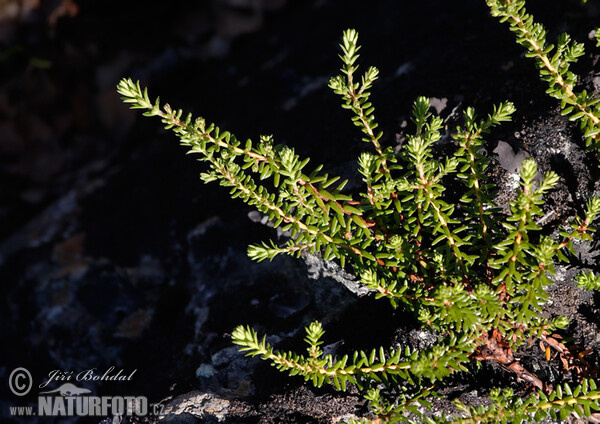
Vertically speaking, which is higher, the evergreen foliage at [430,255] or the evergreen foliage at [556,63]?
the evergreen foliage at [556,63]

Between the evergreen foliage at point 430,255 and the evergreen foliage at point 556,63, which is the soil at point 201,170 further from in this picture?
the evergreen foliage at point 556,63

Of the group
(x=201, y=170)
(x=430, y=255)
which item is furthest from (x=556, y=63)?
(x=201, y=170)

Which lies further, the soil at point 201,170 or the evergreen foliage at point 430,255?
the soil at point 201,170

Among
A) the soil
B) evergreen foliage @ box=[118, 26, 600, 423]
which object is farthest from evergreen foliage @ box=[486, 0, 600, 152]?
the soil

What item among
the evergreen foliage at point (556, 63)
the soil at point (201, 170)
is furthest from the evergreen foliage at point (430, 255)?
the soil at point (201, 170)

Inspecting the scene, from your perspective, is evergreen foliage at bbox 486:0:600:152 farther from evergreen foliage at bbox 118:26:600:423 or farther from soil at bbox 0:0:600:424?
soil at bbox 0:0:600:424

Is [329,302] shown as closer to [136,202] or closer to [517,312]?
[517,312]
